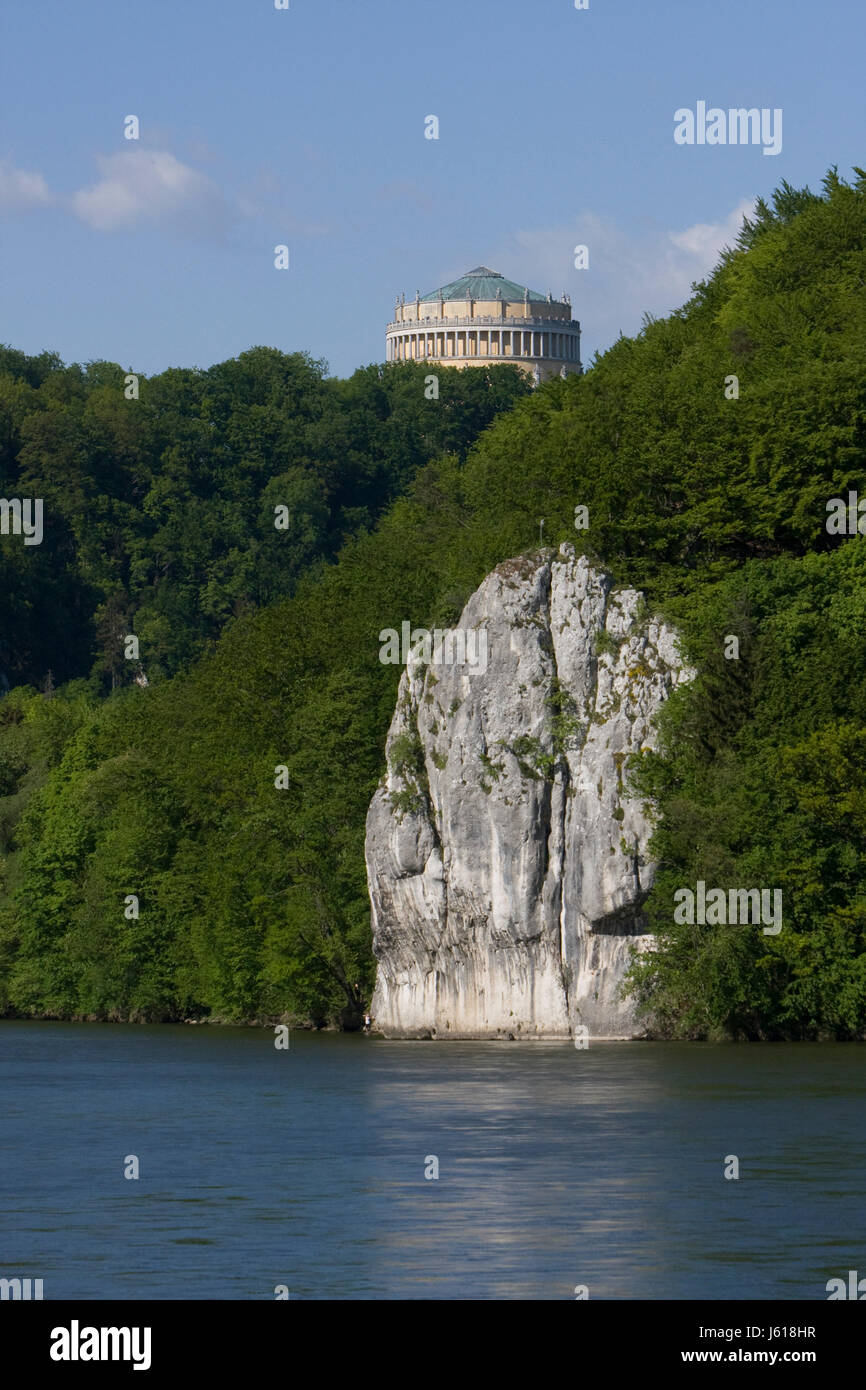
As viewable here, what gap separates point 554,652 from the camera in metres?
65.9

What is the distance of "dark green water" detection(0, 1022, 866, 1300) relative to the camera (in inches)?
1099

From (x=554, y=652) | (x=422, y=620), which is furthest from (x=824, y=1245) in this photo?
(x=422, y=620)

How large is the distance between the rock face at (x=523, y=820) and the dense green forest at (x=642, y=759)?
116 cm

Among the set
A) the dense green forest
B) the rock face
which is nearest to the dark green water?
the dense green forest

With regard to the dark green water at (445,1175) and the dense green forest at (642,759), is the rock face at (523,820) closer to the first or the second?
the dense green forest at (642,759)

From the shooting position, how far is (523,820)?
65.2 m

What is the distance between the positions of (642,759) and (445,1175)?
2792cm

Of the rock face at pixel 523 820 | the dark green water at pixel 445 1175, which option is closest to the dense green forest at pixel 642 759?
the rock face at pixel 523 820

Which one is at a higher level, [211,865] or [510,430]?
[510,430]

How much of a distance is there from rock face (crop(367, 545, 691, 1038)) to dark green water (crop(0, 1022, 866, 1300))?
4.97m

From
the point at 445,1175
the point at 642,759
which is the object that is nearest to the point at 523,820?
the point at 642,759

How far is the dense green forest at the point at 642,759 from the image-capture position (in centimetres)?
5984
